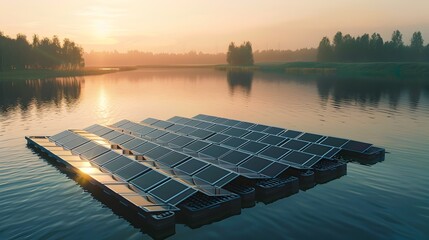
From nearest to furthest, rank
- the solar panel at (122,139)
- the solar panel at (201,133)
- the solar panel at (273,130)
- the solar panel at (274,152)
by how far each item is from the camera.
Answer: the solar panel at (274,152)
the solar panel at (122,139)
the solar panel at (201,133)
the solar panel at (273,130)

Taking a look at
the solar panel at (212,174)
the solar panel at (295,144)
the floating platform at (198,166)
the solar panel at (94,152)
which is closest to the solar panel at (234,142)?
the floating platform at (198,166)

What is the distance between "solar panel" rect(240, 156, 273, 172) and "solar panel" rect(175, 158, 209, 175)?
4.61 metres

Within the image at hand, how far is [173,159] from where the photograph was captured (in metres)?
34.9

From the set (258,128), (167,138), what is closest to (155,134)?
(167,138)

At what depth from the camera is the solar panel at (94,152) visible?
36.8 m

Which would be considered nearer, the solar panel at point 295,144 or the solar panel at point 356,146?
the solar panel at point 295,144

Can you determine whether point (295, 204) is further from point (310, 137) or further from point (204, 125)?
point (204, 125)

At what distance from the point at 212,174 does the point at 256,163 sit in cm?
582

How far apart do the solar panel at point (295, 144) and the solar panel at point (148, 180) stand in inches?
746

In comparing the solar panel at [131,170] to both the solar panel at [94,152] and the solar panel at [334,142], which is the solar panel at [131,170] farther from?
the solar panel at [334,142]

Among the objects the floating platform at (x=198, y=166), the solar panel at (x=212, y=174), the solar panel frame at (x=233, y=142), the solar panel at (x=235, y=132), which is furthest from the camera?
the solar panel at (x=235, y=132)

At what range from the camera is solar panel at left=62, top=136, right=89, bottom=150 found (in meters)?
41.6

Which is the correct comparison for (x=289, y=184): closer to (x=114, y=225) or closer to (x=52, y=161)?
(x=114, y=225)

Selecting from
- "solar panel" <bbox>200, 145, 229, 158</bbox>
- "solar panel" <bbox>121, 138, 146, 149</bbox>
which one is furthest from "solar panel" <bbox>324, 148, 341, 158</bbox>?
"solar panel" <bbox>121, 138, 146, 149</bbox>
